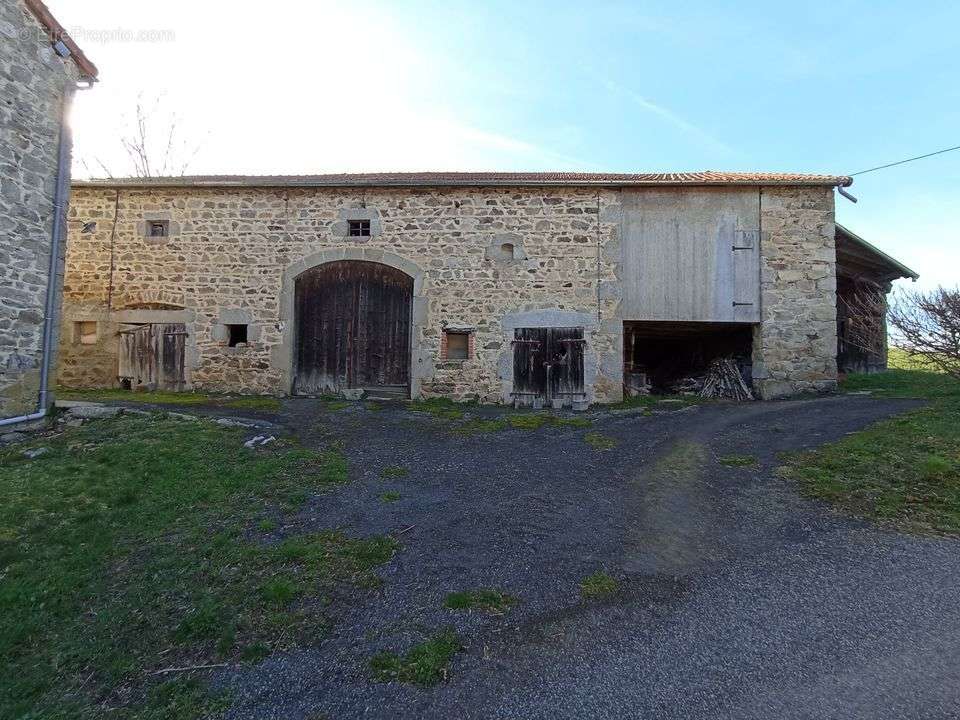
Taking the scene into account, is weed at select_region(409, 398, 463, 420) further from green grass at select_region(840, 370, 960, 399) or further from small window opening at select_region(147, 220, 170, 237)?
green grass at select_region(840, 370, 960, 399)

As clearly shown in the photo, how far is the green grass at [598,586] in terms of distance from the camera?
3348mm

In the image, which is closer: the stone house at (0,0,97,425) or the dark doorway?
the stone house at (0,0,97,425)

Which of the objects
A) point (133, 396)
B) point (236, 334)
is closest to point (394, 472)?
point (236, 334)

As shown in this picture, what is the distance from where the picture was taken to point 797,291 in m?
10.1

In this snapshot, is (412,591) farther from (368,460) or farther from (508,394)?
(508,394)

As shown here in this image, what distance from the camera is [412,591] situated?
342 cm

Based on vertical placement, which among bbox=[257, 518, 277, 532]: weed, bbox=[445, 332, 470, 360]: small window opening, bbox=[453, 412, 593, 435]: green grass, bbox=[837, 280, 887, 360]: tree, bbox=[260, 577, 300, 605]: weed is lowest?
bbox=[260, 577, 300, 605]: weed

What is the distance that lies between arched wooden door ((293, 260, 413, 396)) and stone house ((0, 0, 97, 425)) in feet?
13.3

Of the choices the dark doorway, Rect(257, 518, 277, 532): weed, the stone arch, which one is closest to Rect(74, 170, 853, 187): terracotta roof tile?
the stone arch

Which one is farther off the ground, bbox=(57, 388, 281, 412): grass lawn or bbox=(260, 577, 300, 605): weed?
bbox=(57, 388, 281, 412): grass lawn

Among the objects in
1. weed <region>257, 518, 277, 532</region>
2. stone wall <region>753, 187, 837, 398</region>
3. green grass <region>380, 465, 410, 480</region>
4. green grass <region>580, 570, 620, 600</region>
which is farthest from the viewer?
stone wall <region>753, 187, 837, 398</region>

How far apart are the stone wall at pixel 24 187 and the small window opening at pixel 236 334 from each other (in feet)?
11.6

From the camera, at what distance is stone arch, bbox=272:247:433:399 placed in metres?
10.3

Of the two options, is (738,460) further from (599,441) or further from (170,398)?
(170,398)
